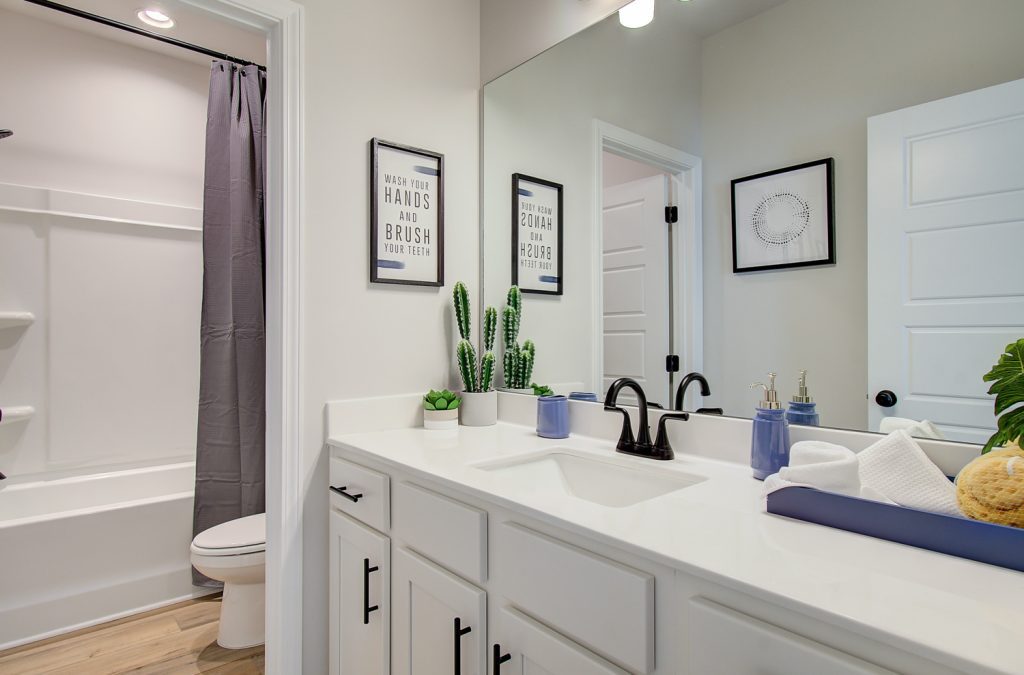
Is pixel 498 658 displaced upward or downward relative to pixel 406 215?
downward

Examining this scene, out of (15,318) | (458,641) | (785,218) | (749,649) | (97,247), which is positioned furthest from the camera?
(97,247)

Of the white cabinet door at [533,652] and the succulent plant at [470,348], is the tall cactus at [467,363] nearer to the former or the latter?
the succulent plant at [470,348]

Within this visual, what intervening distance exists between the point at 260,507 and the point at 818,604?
2480mm

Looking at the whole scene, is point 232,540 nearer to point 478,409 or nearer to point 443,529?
point 478,409

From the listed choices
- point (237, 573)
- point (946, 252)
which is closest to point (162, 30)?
point (237, 573)

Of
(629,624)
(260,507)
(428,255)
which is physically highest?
(428,255)

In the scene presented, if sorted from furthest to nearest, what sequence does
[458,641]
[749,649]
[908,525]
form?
[458,641]
[908,525]
[749,649]

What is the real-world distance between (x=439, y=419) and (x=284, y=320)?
0.55 metres

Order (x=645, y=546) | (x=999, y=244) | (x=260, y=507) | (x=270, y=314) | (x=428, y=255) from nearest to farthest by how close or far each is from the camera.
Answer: (x=645, y=546)
(x=999, y=244)
(x=270, y=314)
(x=428, y=255)
(x=260, y=507)

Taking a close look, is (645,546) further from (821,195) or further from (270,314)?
(270,314)

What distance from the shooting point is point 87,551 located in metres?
2.20

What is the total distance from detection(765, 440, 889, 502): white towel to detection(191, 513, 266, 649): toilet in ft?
5.83

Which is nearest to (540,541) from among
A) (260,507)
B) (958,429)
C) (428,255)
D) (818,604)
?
(818,604)

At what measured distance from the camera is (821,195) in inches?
43.4
